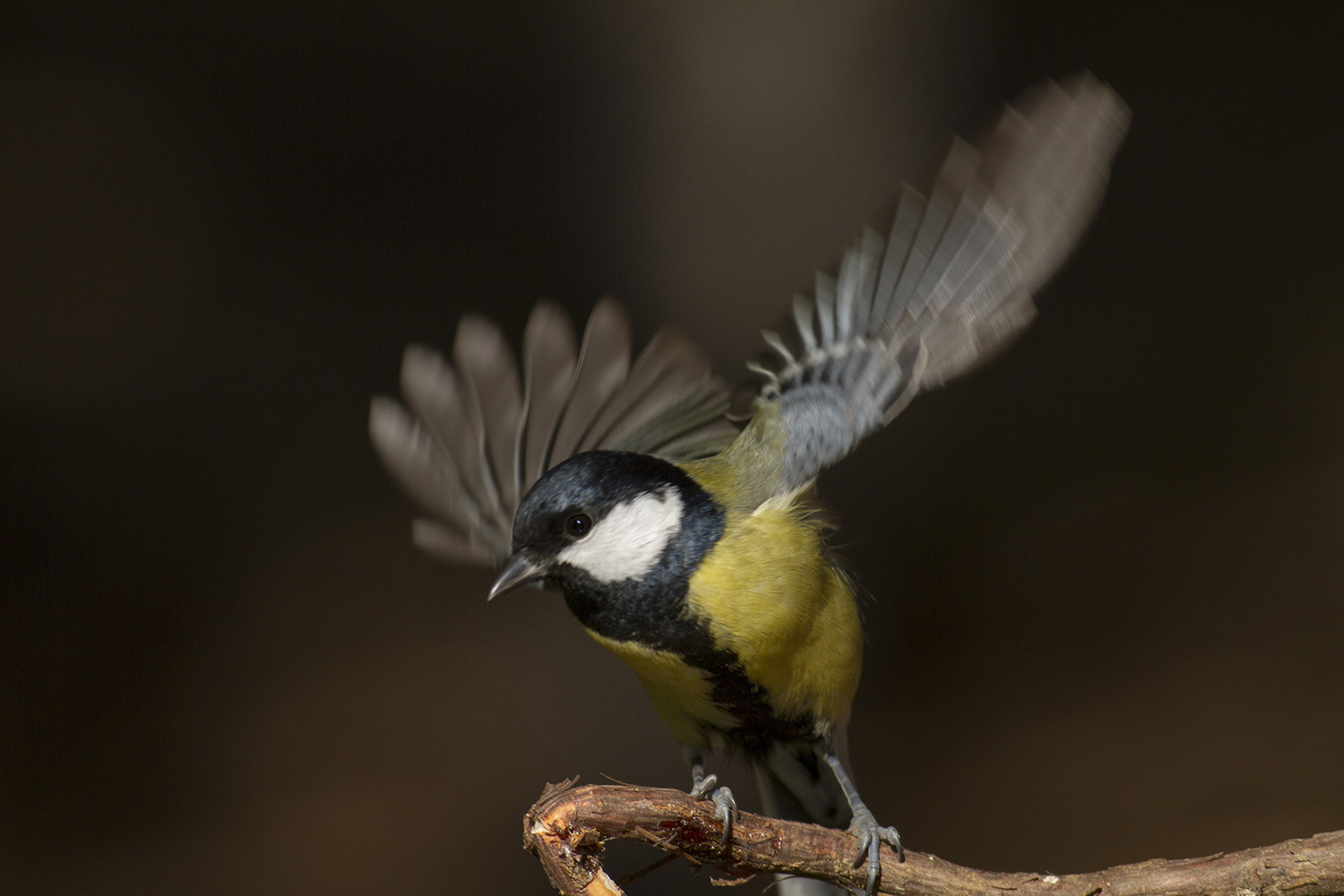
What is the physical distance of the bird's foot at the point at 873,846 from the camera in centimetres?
89

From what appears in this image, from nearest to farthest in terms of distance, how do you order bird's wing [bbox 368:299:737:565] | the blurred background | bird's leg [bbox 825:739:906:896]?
bird's leg [bbox 825:739:906:896], bird's wing [bbox 368:299:737:565], the blurred background

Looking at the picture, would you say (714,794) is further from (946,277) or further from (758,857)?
(946,277)

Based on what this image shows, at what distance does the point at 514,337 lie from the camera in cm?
188

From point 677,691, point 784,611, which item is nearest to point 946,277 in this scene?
point 784,611

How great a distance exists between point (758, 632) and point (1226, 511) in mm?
1519

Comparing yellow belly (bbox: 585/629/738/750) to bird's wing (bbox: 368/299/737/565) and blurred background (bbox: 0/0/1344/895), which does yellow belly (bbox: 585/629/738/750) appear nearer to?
bird's wing (bbox: 368/299/737/565)

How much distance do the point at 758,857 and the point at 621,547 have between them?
0.29m

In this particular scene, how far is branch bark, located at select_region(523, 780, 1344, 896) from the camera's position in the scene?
0.76 metres

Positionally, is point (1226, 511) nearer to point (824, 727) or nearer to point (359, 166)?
point (824, 727)

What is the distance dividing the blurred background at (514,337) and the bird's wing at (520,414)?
0.73 metres

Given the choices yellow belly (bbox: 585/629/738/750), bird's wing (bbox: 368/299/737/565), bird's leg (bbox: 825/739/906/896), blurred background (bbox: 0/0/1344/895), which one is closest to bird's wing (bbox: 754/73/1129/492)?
bird's wing (bbox: 368/299/737/565)

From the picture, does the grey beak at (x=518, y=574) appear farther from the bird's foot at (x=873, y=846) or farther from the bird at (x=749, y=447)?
the bird's foot at (x=873, y=846)

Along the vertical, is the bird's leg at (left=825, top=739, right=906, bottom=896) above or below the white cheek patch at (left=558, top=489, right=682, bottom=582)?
below

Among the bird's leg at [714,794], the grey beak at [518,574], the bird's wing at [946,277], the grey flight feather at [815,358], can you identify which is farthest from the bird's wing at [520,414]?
the bird's leg at [714,794]
